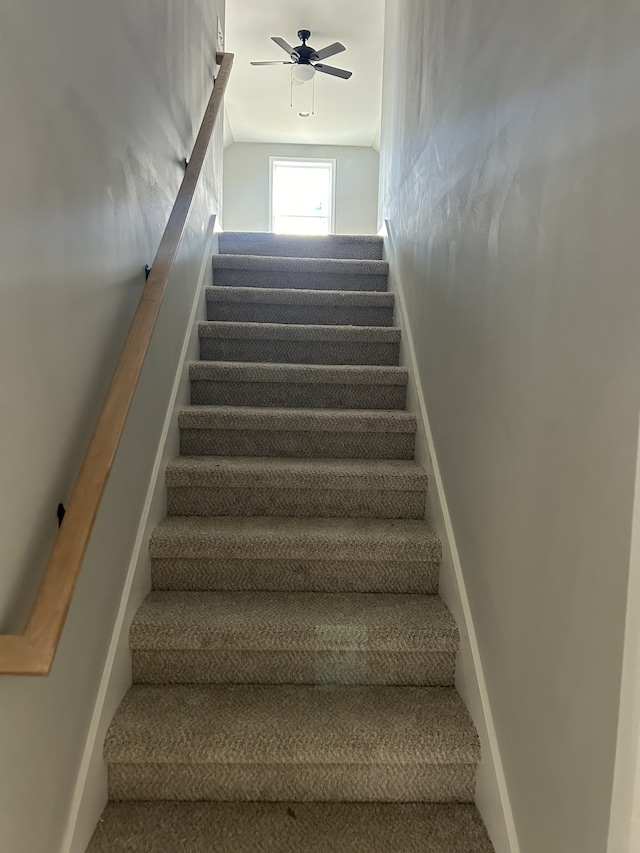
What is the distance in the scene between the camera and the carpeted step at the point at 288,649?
59.3 inches

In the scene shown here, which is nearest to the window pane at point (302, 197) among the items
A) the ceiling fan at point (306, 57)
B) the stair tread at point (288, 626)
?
the ceiling fan at point (306, 57)

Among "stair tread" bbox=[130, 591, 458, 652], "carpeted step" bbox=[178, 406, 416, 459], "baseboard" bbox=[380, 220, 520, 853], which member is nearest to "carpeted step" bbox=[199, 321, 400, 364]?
"baseboard" bbox=[380, 220, 520, 853]

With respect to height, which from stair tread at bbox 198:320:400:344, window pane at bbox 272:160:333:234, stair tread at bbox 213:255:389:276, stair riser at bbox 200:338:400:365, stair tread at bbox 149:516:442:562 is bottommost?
stair tread at bbox 149:516:442:562

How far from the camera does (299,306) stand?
8.96ft

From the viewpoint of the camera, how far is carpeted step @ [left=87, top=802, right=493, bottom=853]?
47.5 inches

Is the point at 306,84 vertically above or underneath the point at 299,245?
above

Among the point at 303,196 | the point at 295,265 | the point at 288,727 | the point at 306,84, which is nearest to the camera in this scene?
the point at 288,727

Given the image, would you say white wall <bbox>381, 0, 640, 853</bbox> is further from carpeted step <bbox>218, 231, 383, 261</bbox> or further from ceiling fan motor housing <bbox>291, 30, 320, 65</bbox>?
ceiling fan motor housing <bbox>291, 30, 320, 65</bbox>

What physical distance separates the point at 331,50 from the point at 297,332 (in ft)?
10.8

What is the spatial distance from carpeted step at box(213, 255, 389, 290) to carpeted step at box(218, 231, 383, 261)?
240 mm

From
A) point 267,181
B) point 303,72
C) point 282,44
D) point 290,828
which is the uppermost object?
point 282,44

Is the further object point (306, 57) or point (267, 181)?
point (267, 181)

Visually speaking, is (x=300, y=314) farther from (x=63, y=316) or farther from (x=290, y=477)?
(x=63, y=316)

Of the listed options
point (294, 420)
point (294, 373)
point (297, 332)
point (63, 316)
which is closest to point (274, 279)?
point (297, 332)
